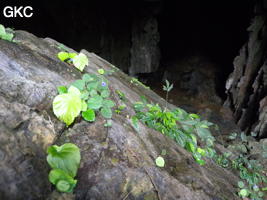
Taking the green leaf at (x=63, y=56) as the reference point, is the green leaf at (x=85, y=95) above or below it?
below

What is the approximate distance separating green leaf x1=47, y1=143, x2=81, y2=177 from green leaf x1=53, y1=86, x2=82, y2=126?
269 millimetres

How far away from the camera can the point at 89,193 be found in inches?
53.7

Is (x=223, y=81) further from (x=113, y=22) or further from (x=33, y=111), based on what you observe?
(x=33, y=111)

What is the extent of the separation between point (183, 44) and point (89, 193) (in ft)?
39.2

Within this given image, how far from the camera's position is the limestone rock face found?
4.02 feet

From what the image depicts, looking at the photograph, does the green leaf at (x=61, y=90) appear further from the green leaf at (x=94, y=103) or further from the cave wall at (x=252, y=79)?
the cave wall at (x=252, y=79)

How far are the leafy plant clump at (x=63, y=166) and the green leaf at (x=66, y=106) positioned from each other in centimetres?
27

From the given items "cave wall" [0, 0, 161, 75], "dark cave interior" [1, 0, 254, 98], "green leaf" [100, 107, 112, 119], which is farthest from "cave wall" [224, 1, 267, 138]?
"green leaf" [100, 107, 112, 119]

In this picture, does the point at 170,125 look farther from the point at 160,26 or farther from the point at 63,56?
the point at 160,26

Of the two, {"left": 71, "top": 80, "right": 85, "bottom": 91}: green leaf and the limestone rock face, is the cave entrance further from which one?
{"left": 71, "top": 80, "right": 85, "bottom": 91}: green leaf

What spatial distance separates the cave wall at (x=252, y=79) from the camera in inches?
269

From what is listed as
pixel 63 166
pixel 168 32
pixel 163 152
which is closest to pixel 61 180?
pixel 63 166

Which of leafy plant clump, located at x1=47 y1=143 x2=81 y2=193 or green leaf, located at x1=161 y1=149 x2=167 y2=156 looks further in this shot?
green leaf, located at x1=161 y1=149 x2=167 y2=156

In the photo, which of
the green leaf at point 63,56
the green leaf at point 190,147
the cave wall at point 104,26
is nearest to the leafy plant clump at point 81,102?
the green leaf at point 63,56
